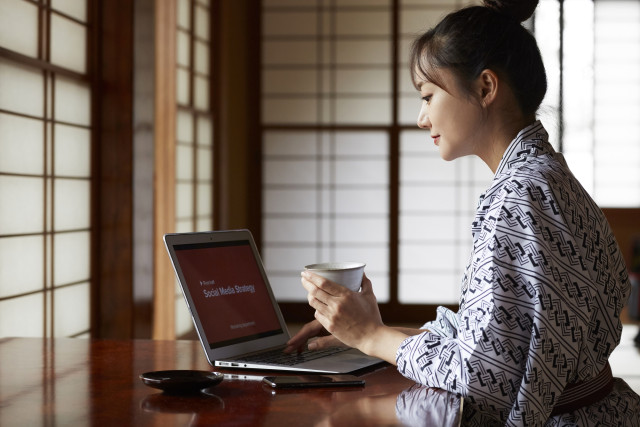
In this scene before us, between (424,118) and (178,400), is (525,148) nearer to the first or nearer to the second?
(424,118)

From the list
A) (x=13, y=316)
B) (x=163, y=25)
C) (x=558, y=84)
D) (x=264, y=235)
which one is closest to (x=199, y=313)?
(x=13, y=316)

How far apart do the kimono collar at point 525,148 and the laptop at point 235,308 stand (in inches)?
17.4

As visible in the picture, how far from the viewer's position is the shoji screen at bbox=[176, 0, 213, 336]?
4945mm

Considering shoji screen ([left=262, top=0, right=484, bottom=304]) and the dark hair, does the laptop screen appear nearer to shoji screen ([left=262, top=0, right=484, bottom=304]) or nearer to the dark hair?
the dark hair

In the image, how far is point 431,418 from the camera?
1165 mm

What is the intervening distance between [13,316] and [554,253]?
90.0 inches

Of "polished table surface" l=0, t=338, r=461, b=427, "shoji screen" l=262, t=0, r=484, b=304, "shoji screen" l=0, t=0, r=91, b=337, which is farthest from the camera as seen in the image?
"shoji screen" l=262, t=0, r=484, b=304

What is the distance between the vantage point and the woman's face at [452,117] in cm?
149

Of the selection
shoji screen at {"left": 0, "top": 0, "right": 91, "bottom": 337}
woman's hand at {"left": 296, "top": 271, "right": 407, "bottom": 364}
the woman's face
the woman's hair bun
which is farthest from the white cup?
shoji screen at {"left": 0, "top": 0, "right": 91, "bottom": 337}

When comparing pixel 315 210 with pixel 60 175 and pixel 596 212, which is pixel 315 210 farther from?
pixel 596 212

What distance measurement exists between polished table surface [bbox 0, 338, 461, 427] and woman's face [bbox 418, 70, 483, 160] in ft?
1.42

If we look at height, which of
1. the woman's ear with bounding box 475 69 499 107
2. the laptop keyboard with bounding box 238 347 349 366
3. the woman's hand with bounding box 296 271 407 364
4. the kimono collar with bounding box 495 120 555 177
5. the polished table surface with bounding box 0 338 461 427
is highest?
the woman's ear with bounding box 475 69 499 107

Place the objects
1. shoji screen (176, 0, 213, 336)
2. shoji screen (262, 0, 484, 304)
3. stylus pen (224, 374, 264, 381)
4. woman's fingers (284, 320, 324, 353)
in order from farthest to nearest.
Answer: shoji screen (262, 0, 484, 304)
shoji screen (176, 0, 213, 336)
woman's fingers (284, 320, 324, 353)
stylus pen (224, 374, 264, 381)

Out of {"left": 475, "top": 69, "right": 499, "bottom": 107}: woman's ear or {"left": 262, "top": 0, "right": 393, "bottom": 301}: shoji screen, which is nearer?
{"left": 475, "top": 69, "right": 499, "bottom": 107}: woman's ear
